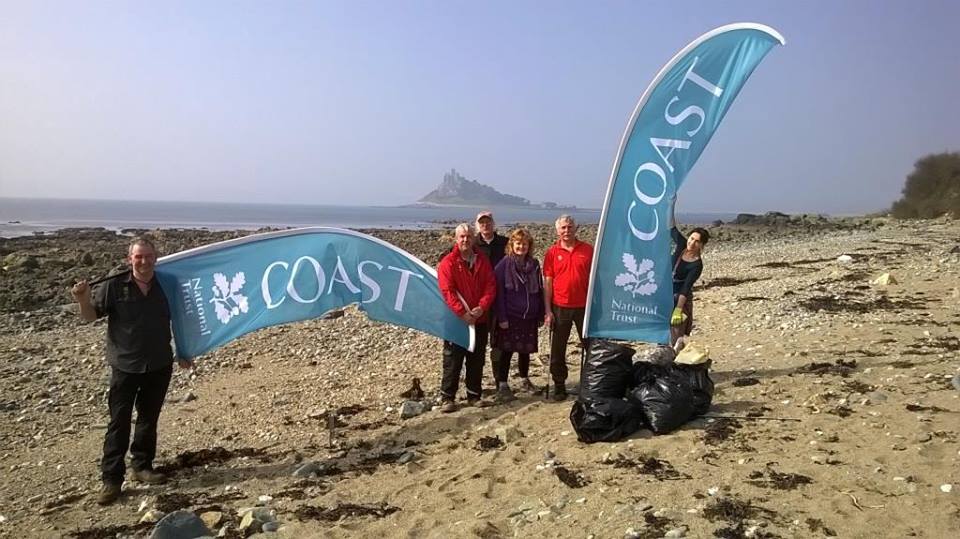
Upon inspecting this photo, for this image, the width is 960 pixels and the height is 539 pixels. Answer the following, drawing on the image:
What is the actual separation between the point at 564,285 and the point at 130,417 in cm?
454

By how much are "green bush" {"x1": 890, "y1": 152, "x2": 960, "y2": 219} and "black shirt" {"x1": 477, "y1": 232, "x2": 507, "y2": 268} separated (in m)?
66.8

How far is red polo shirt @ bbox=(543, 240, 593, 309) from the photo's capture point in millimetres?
7449

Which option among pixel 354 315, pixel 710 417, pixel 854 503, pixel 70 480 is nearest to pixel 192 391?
pixel 70 480

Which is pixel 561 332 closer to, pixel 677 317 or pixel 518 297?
pixel 518 297

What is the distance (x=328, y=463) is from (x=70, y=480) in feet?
8.33

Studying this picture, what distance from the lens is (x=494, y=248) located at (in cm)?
829

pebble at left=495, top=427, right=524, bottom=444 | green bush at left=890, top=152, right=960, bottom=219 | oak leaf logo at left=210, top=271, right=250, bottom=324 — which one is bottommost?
pebble at left=495, top=427, right=524, bottom=444

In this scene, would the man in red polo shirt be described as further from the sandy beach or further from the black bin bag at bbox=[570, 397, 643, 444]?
the black bin bag at bbox=[570, 397, 643, 444]

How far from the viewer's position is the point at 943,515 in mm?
4426

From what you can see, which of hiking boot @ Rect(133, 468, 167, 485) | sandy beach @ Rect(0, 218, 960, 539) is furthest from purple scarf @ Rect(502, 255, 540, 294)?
hiking boot @ Rect(133, 468, 167, 485)

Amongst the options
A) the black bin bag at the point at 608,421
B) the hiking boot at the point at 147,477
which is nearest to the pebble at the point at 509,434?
the black bin bag at the point at 608,421

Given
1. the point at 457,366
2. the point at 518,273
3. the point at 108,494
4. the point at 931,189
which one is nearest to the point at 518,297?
the point at 518,273

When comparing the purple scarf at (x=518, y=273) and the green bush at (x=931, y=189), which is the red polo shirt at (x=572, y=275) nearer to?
the purple scarf at (x=518, y=273)

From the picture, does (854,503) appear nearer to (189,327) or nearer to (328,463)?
(328,463)
